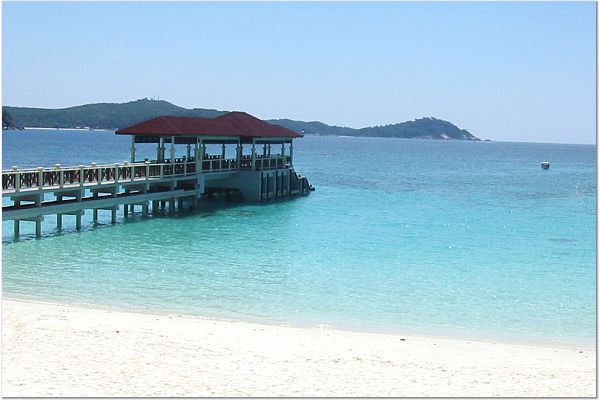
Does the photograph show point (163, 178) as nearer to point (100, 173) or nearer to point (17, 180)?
point (100, 173)

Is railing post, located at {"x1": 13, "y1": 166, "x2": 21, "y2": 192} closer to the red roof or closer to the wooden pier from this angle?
the wooden pier

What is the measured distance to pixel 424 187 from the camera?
55.4 meters

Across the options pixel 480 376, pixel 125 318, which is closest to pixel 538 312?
pixel 480 376

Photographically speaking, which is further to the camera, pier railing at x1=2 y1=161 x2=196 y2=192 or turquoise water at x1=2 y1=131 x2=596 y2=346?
pier railing at x1=2 y1=161 x2=196 y2=192

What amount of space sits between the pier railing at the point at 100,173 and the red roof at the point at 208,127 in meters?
1.31

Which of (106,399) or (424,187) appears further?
(424,187)

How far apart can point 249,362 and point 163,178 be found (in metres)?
20.8

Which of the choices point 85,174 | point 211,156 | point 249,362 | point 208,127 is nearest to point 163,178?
point 208,127

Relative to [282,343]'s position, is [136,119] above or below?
above

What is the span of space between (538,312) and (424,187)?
131ft

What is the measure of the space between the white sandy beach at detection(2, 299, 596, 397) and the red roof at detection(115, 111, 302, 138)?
18.6 meters

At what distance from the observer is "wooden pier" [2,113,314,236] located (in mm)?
23062

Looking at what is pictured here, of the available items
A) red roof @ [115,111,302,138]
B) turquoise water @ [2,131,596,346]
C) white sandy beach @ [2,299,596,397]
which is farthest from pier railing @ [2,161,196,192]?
white sandy beach @ [2,299,596,397]

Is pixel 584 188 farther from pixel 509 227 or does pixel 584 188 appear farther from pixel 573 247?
pixel 573 247
